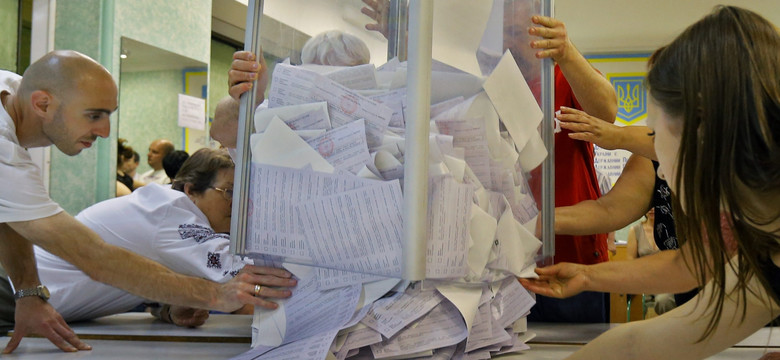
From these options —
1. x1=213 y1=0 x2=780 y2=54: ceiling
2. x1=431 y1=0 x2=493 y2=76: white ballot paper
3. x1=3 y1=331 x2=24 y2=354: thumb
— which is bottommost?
x1=3 y1=331 x2=24 y2=354: thumb

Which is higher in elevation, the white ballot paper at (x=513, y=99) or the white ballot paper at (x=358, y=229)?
the white ballot paper at (x=513, y=99)

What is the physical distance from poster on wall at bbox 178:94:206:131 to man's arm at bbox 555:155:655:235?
3447 mm

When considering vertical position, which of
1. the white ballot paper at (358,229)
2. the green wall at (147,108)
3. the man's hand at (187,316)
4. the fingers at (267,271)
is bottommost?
the man's hand at (187,316)

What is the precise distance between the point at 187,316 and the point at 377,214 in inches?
32.7

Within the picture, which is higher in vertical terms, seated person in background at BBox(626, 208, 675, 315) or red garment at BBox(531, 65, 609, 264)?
red garment at BBox(531, 65, 609, 264)

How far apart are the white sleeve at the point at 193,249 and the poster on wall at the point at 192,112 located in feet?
8.79

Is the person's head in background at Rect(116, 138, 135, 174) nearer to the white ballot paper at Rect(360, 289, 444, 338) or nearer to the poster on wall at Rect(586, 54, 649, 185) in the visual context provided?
the white ballot paper at Rect(360, 289, 444, 338)

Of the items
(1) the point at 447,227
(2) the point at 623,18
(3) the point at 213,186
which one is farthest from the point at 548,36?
(2) the point at 623,18

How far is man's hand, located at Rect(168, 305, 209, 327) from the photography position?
1.58 metres

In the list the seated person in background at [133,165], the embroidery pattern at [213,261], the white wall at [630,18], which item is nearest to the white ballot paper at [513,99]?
the embroidery pattern at [213,261]

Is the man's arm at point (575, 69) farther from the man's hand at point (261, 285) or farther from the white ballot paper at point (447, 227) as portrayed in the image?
the man's hand at point (261, 285)

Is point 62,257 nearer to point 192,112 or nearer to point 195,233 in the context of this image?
point 195,233

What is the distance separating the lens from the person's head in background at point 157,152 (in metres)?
4.30

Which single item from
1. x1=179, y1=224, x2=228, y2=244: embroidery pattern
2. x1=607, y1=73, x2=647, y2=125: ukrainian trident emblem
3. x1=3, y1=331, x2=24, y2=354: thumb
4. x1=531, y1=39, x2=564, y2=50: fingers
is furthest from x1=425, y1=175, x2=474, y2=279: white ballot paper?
x1=607, y1=73, x2=647, y2=125: ukrainian trident emblem
